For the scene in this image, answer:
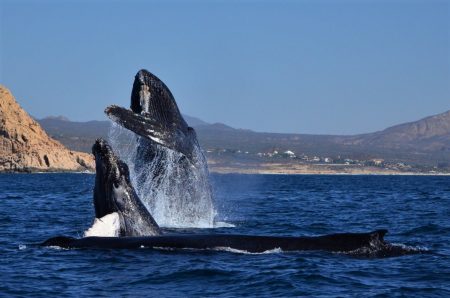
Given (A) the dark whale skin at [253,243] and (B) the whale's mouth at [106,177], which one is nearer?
(A) the dark whale skin at [253,243]

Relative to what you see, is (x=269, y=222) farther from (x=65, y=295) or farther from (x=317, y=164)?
(x=317, y=164)

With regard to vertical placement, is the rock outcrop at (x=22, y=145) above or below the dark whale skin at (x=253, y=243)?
above

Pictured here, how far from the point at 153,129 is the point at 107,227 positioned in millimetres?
3256

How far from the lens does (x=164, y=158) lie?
1908 centimetres

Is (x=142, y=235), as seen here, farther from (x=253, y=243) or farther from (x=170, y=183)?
(x=170, y=183)

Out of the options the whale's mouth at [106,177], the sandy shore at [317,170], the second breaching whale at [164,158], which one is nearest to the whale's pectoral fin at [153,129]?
the second breaching whale at [164,158]

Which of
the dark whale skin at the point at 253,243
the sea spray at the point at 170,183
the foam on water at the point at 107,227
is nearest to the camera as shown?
the dark whale skin at the point at 253,243

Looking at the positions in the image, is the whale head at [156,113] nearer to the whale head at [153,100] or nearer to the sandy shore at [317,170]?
the whale head at [153,100]

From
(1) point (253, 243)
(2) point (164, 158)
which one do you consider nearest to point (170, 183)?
(2) point (164, 158)

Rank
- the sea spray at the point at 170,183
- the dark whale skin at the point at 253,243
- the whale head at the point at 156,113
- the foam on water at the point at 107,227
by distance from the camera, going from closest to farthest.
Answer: the dark whale skin at the point at 253,243, the foam on water at the point at 107,227, the whale head at the point at 156,113, the sea spray at the point at 170,183

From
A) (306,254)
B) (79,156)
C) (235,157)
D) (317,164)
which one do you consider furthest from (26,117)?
(306,254)

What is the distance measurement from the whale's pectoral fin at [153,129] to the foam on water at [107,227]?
7.71 ft

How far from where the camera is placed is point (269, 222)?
77.3 ft

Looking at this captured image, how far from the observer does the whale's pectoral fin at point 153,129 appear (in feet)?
56.4
